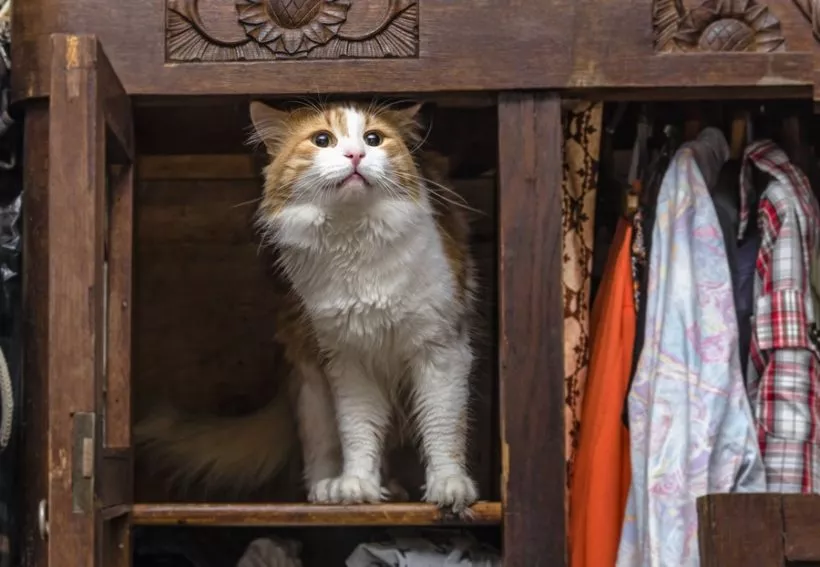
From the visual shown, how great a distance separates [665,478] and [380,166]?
0.51 metres

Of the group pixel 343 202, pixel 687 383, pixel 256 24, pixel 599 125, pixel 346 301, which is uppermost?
pixel 256 24

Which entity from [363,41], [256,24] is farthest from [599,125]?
[256,24]

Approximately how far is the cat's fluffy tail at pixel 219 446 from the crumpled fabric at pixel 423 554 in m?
0.26

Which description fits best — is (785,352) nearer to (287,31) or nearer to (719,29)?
(719,29)

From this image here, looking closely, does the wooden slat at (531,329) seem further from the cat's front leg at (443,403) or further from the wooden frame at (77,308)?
the wooden frame at (77,308)

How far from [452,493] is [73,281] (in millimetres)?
528

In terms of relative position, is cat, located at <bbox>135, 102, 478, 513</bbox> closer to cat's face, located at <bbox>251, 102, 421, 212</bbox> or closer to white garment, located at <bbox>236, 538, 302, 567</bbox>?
cat's face, located at <bbox>251, 102, 421, 212</bbox>

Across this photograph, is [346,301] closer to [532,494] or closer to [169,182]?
[532,494]

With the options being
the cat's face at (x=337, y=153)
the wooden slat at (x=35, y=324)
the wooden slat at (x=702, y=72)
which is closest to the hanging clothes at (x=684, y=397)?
the wooden slat at (x=702, y=72)

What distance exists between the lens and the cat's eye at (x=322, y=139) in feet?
5.19

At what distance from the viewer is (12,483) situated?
61.8 inches

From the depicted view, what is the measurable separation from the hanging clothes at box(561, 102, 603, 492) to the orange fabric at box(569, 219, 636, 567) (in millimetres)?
16

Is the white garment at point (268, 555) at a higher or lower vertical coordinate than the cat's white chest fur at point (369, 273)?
lower

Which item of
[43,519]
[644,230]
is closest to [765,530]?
[644,230]
